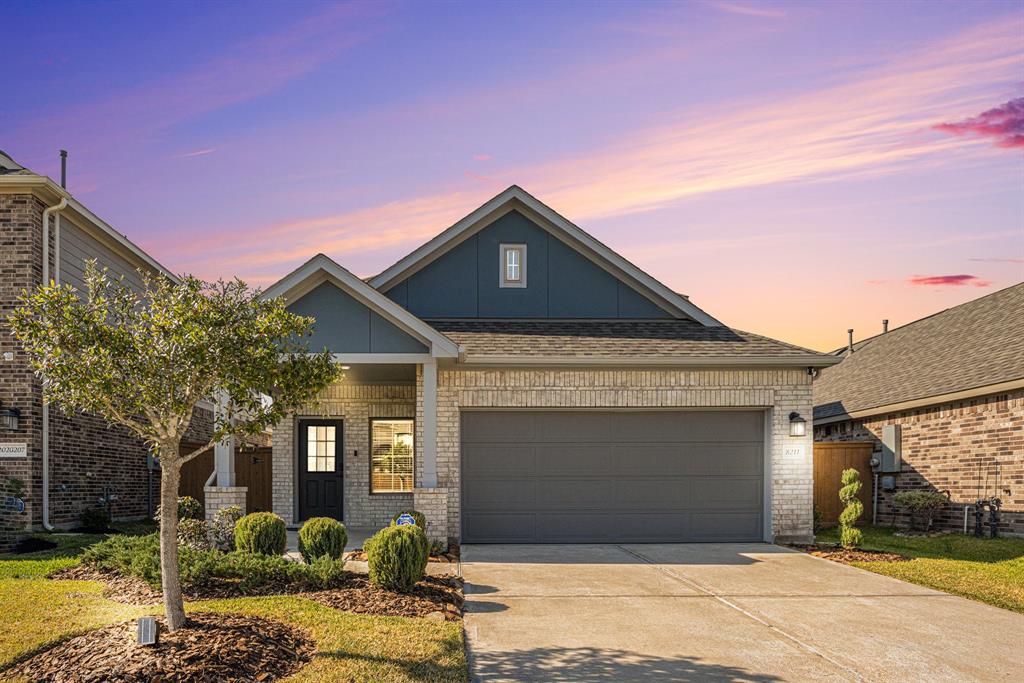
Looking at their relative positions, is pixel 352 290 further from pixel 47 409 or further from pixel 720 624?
pixel 720 624

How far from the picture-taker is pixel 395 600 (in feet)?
28.9

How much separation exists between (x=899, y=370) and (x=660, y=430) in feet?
31.3

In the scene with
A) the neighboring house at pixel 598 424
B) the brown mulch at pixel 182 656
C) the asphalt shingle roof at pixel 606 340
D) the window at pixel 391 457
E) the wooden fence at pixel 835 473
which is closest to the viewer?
the brown mulch at pixel 182 656

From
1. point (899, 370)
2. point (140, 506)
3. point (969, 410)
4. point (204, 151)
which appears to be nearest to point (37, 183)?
point (204, 151)

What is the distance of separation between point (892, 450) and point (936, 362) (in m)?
2.43

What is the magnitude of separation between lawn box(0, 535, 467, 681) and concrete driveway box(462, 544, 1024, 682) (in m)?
0.41

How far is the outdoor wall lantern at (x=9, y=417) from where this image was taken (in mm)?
14117

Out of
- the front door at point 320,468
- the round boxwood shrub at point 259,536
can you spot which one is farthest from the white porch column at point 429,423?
the front door at point 320,468

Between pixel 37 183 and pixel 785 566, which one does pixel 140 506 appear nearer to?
pixel 37 183

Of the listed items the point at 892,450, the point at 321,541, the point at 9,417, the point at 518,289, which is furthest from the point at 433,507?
the point at 892,450

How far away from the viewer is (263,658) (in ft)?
22.0

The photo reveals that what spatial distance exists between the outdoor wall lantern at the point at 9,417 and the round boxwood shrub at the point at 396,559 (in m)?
8.57

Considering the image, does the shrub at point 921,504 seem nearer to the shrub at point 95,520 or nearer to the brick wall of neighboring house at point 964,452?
the brick wall of neighboring house at point 964,452

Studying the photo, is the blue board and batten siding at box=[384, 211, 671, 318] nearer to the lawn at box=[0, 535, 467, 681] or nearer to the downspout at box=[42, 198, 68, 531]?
the downspout at box=[42, 198, 68, 531]
